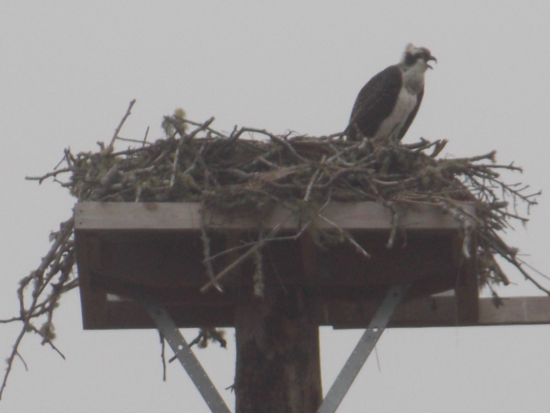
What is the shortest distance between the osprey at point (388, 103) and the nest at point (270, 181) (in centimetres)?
196

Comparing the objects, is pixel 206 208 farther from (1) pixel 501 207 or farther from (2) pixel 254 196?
(1) pixel 501 207

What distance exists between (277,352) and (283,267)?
0.40 metres

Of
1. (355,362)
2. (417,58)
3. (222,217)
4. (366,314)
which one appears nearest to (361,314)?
(366,314)

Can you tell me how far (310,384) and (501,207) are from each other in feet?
3.88

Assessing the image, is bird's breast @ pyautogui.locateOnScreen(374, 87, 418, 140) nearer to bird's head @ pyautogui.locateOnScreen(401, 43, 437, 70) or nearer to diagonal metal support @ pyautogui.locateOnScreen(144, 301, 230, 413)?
bird's head @ pyautogui.locateOnScreen(401, 43, 437, 70)

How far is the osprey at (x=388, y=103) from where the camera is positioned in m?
7.36

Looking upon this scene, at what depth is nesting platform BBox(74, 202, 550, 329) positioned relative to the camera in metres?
4.13

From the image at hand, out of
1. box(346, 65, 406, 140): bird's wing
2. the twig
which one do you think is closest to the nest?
the twig

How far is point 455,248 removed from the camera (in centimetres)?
435

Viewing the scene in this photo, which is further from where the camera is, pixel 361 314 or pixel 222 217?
pixel 361 314

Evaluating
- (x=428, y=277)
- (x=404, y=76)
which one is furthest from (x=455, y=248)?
(x=404, y=76)

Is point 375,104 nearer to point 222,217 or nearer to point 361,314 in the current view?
point 361,314

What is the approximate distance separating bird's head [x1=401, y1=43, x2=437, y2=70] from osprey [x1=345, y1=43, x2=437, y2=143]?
16 cm

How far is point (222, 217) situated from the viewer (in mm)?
4160
